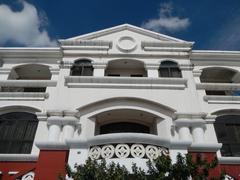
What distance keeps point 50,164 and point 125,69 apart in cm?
699

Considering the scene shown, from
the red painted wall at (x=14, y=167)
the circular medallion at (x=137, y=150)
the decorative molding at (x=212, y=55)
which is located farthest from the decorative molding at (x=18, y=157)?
the decorative molding at (x=212, y=55)

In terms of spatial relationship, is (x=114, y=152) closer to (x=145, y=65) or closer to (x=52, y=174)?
(x=52, y=174)

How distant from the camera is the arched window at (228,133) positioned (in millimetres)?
10234

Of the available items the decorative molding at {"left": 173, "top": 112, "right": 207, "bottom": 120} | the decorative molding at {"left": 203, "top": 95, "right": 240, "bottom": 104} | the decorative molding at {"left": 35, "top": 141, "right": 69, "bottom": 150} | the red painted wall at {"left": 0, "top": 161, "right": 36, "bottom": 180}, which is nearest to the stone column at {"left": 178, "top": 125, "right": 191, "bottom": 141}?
the decorative molding at {"left": 173, "top": 112, "right": 207, "bottom": 120}

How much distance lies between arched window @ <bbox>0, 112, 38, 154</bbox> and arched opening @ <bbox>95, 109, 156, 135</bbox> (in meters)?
2.87

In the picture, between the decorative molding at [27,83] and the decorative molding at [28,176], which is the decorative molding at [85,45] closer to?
the decorative molding at [27,83]

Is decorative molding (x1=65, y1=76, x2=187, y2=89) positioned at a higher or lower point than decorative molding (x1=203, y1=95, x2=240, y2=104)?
higher

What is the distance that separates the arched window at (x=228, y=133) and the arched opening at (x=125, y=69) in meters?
4.39

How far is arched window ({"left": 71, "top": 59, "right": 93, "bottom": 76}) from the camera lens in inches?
471

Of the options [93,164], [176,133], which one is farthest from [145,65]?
[93,164]

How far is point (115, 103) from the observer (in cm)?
1050

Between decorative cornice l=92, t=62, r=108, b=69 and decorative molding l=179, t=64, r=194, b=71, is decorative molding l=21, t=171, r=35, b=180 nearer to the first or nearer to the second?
decorative cornice l=92, t=62, r=108, b=69

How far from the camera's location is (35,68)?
1362 cm

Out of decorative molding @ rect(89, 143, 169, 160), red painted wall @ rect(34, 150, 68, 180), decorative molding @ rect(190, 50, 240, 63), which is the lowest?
red painted wall @ rect(34, 150, 68, 180)
